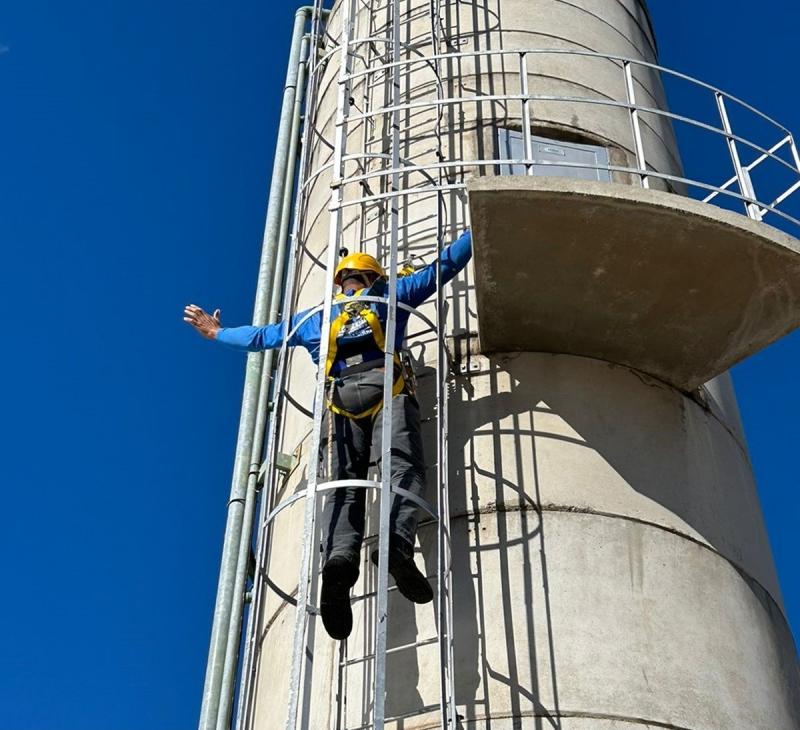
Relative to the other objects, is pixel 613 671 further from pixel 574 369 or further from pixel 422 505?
pixel 574 369

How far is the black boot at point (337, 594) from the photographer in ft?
19.9

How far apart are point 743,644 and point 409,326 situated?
303 centimetres

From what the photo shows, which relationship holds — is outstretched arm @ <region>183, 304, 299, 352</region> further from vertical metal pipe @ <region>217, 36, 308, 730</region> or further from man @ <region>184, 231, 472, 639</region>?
vertical metal pipe @ <region>217, 36, 308, 730</region>

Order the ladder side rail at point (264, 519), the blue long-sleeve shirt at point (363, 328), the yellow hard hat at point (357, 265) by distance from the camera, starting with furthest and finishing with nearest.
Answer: the yellow hard hat at point (357, 265), the blue long-sleeve shirt at point (363, 328), the ladder side rail at point (264, 519)

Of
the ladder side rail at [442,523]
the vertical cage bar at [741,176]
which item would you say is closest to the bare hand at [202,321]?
the ladder side rail at [442,523]

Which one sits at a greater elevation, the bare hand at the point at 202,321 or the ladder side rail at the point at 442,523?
the bare hand at the point at 202,321

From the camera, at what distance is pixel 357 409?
6.86 metres

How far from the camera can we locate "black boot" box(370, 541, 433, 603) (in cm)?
603

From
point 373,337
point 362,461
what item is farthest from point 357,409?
point 373,337

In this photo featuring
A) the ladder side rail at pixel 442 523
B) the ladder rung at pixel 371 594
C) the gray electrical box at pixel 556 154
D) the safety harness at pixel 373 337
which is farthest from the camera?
the gray electrical box at pixel 556 154

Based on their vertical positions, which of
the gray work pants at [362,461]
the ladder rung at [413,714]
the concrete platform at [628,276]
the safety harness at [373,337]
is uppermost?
the concrete platform at [628,276]

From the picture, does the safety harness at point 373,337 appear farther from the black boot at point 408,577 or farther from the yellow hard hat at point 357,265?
the black boot at point 408,577

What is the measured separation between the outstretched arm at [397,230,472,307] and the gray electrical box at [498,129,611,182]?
6.77 feet

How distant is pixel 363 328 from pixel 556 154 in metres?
3.20
